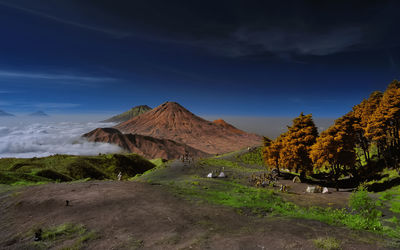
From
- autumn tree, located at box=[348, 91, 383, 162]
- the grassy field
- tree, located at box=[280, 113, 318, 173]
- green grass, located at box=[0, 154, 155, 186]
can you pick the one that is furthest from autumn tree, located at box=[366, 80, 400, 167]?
green grass, located at box=[0, 154, 155, 186]

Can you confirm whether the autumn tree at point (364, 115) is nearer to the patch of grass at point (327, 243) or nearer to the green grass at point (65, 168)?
the patch of grass at point (327, 243)

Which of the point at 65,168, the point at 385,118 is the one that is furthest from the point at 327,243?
the point at 65,168

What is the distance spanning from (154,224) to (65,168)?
1292 inches

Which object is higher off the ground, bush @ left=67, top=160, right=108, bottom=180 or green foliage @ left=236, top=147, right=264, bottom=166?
green foliage @ left=236, top=147, right=264, bottom=166

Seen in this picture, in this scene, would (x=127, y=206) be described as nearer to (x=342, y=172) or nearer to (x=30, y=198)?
(x=30, y=198)

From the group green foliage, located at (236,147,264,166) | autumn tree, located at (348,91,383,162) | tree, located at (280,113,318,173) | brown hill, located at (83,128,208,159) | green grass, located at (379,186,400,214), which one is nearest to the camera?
green grass, located at (379,186,400,214)

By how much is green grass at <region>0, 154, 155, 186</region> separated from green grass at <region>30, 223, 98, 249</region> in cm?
1807

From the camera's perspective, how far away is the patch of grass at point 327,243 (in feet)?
21.4

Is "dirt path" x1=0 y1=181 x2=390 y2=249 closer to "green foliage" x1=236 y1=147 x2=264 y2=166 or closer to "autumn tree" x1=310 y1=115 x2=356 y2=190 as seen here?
"autumn tree" x1=310 y1=115 x2=356 y2=190

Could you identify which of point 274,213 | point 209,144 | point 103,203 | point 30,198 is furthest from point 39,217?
point 209,144

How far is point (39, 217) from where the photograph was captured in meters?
10.4

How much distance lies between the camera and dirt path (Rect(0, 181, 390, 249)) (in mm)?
7289

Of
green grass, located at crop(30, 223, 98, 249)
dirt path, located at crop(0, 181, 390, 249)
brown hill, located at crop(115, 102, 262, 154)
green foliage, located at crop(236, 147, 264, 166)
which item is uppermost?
brown hill, located at crop(115, 102, 262, 154)

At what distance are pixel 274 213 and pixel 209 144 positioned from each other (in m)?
129
